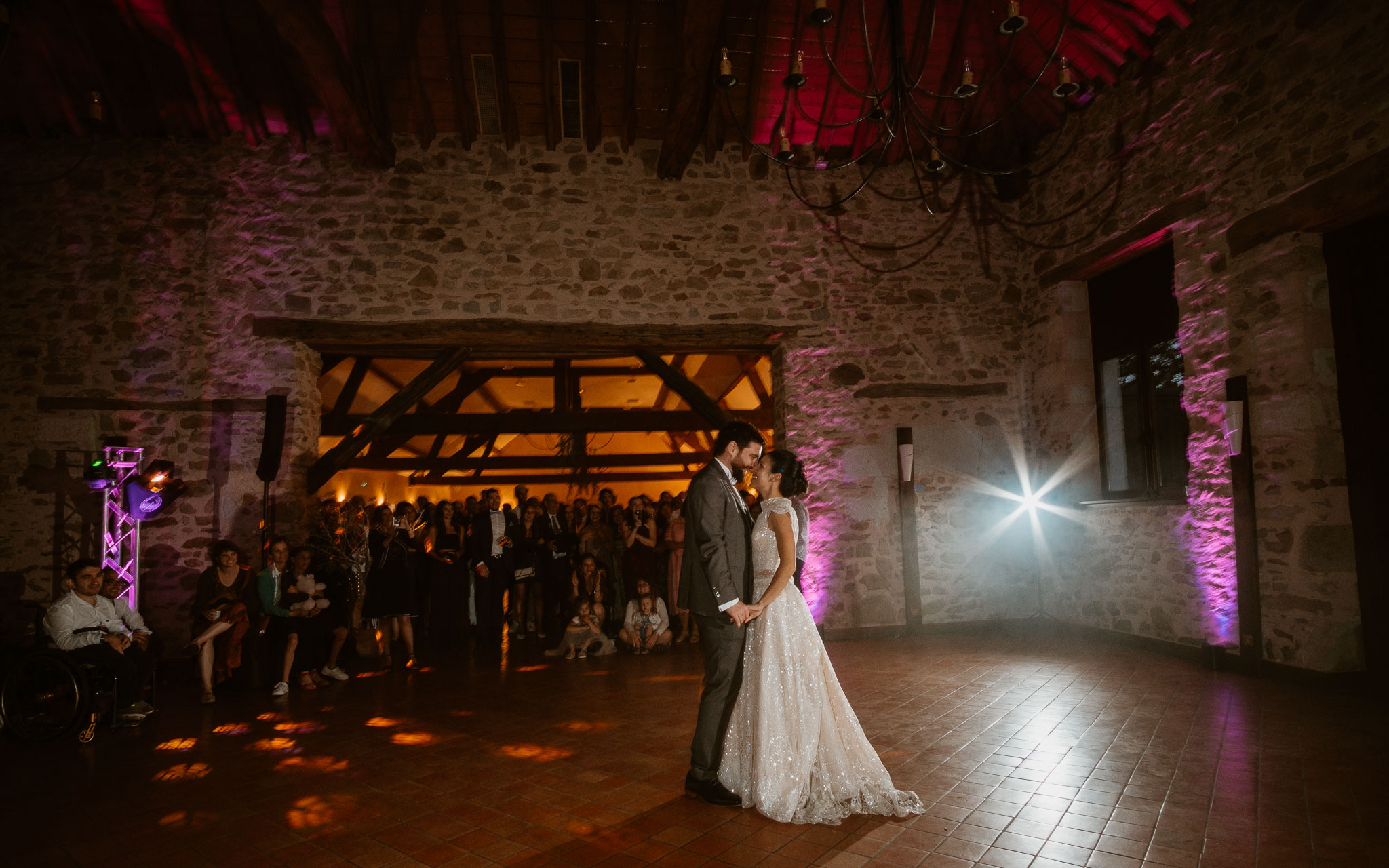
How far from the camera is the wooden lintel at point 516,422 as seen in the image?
891cm

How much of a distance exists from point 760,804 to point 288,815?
6.52 feet

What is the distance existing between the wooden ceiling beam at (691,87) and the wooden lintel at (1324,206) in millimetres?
4190

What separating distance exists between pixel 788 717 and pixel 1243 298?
4958 mm

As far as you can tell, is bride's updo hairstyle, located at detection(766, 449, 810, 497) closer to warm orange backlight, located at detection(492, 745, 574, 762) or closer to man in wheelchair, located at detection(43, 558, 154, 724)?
warm orange backlight, located at detection(492, 745, 574, 762)

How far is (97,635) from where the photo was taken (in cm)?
475

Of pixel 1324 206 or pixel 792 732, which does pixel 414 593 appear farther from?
pixel 1324 206

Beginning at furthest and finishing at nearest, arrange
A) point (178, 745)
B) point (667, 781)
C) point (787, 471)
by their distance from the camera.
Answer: point (178, 745) < point (667, 781) < point (787, 471)

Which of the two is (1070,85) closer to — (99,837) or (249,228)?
(99,837)

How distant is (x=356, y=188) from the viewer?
7.22 meters

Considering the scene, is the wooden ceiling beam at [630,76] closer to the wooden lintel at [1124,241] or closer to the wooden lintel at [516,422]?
the wooden lintel at [516,422]


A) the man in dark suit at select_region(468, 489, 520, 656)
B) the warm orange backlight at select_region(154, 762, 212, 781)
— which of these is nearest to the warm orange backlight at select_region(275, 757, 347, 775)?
the warm orange backlight at select_region(154, 762, 212, 781)

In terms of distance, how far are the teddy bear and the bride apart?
13.2 feet

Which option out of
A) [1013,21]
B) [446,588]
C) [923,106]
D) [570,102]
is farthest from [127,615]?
[923,106]

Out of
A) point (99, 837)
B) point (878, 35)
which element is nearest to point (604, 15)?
point (878, 35)
